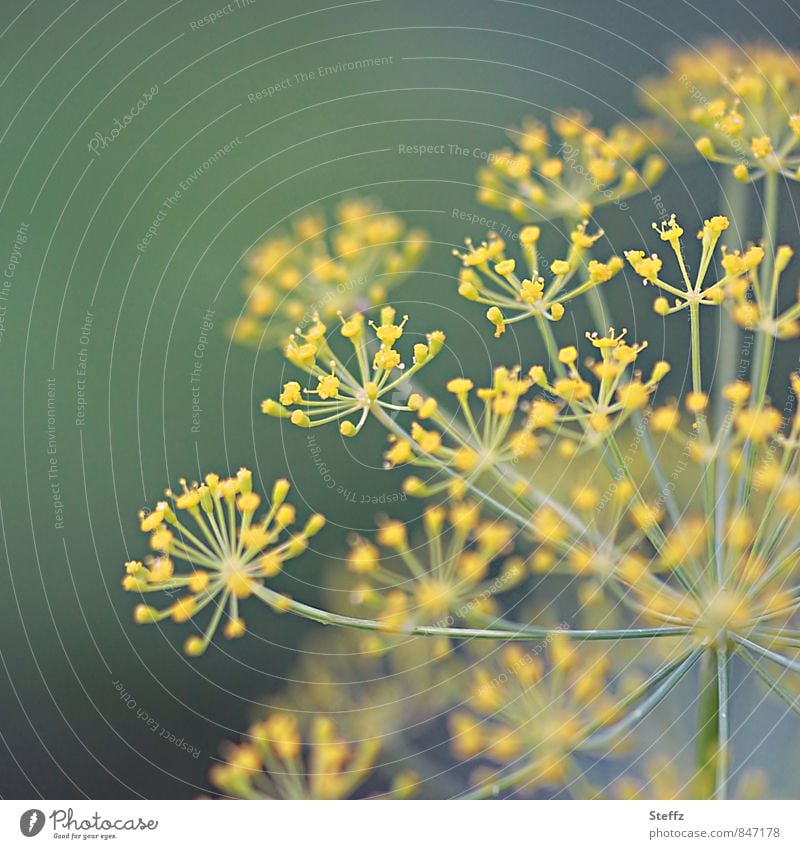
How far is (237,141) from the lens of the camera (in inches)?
32.1

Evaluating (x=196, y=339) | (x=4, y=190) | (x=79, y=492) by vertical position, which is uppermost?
(x=4, y=190)

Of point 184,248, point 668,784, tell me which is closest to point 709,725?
point 668,784

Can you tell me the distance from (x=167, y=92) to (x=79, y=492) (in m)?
0.37

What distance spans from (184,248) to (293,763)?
47 cm

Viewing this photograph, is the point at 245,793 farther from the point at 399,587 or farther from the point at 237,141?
the point at 237,141

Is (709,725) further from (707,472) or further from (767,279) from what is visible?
(767,279)

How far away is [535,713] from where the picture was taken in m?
0.72

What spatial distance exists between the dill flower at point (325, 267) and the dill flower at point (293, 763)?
13.4 inches

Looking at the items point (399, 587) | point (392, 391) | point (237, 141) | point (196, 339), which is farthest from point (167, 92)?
point (399, 587)

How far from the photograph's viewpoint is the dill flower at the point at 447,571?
697 millimetres

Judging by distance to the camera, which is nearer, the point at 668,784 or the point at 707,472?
the point at 707,472

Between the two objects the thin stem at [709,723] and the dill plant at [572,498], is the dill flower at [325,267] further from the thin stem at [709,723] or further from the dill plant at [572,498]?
the thin stem at [709,723]

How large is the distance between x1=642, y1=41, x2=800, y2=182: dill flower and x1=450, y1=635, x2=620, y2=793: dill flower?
15.8 inches

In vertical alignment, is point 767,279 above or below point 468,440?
above
